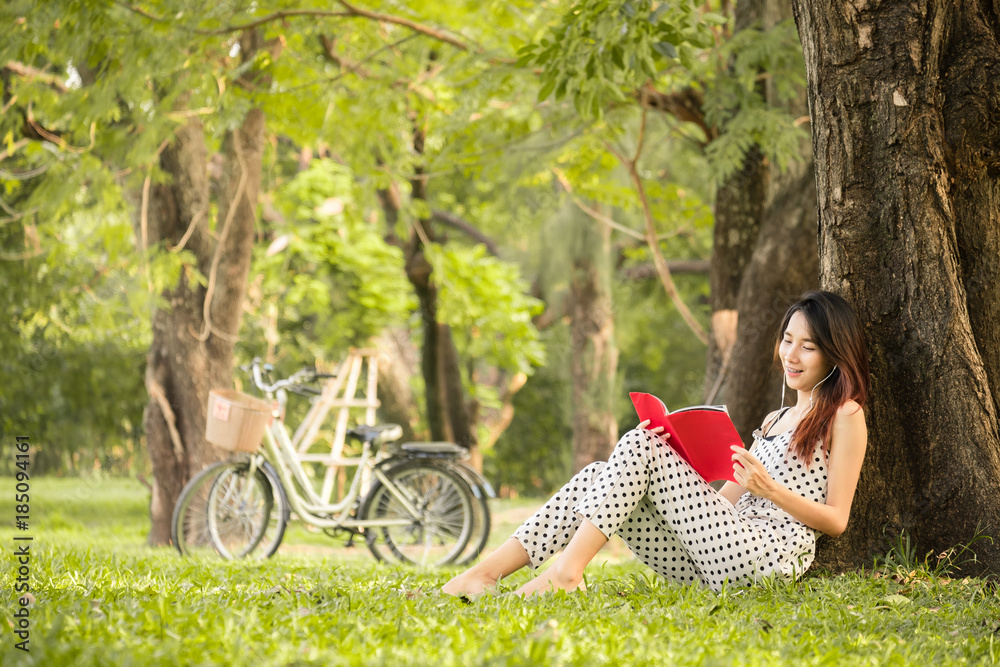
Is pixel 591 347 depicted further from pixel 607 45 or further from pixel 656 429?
pixel 656 429

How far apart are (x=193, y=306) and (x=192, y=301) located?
4 centimetres

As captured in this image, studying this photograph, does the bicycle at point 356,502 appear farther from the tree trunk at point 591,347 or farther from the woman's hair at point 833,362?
the tree trunk at point 591,347

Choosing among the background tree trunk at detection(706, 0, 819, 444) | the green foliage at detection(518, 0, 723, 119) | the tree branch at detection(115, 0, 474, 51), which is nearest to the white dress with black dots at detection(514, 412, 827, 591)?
the background tree trunk at detection(706, 0, 819, 444)

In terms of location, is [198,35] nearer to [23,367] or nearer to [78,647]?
[78,647]

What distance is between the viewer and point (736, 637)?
2.08 metres

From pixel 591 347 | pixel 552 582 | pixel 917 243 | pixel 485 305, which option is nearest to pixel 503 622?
pixel 552 582

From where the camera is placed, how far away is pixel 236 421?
4434 millimetres

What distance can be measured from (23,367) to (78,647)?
373 inches

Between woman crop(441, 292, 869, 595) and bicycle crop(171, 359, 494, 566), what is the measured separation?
2128mm

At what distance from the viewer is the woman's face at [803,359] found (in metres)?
2.73

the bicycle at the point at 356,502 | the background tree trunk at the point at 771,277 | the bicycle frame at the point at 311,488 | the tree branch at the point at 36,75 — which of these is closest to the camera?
the background tree trunk at the point at 771,277

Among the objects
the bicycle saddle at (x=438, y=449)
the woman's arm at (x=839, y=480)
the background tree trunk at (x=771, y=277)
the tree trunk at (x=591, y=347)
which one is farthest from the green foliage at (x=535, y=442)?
the woman's arm at (x=839, y=480)

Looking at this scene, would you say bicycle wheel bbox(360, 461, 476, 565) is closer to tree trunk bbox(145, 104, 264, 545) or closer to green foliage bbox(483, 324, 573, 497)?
tree trunk bbox(145, 104, 264, 545)

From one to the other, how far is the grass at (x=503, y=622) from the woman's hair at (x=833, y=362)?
0.48 metres
